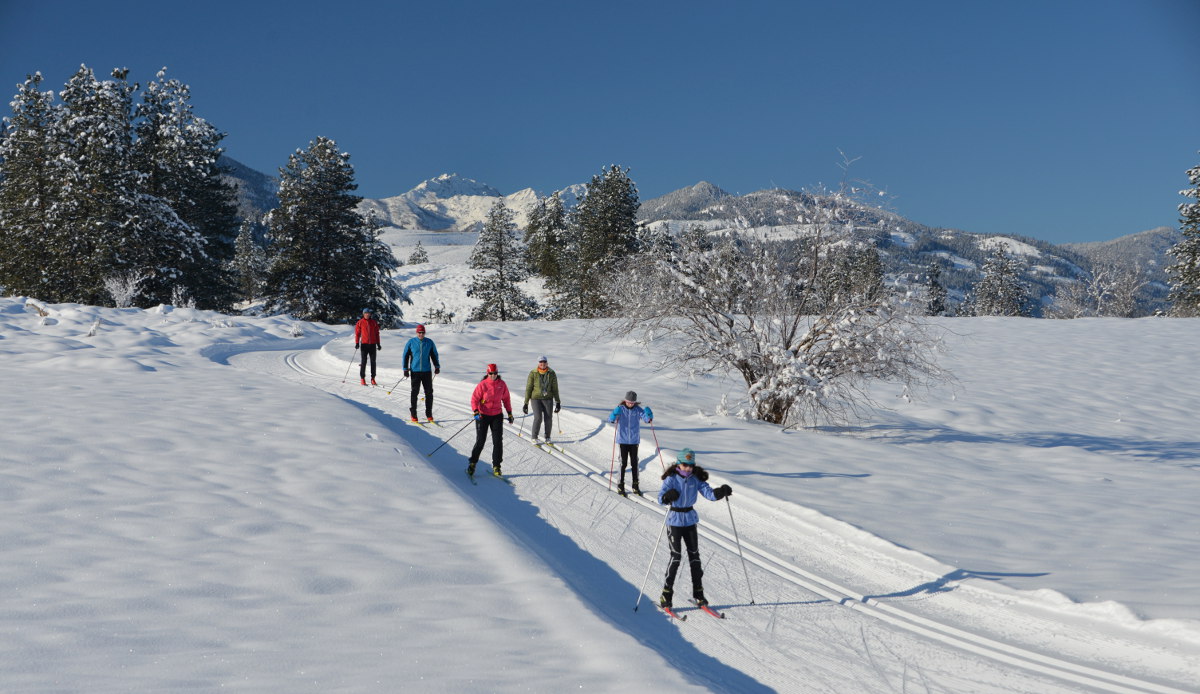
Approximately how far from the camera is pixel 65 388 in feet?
41.3

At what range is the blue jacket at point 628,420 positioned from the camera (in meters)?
10.8

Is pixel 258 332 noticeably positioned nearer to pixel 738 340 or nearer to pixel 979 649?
pixel 738 340

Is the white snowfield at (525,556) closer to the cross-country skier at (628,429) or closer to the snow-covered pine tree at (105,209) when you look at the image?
the cross-country skier at (628,429)

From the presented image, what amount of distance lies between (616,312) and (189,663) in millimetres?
14191

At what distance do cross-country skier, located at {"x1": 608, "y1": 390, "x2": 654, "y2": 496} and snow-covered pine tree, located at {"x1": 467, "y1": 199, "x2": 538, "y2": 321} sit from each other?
39952 mm

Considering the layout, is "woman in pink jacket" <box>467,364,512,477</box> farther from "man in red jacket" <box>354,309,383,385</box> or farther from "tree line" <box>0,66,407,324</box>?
"tree line" <box>0,66,407,324</box>

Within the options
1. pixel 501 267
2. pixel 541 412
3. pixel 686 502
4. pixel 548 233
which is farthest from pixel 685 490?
pixel 548 233

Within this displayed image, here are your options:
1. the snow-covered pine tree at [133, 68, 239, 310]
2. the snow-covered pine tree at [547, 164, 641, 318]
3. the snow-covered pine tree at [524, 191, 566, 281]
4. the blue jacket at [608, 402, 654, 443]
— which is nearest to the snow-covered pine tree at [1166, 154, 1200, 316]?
the snow-covered pine tree at [547, 164, 641, 318]

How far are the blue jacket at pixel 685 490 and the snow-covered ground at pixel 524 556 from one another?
15.4 inches

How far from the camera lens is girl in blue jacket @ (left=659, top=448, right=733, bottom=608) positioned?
22.9 ft

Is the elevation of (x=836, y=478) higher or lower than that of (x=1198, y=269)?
lower

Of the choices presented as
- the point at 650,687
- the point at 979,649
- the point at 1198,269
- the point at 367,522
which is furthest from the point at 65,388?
the point at 1198,269

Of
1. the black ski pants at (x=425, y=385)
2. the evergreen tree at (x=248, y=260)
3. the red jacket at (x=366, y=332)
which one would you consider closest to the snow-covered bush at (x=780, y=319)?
the black ski pants at (x=425, y=385)

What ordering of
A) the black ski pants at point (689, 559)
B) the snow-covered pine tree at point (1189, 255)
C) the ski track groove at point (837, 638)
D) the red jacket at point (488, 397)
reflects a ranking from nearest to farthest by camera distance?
the ski track groove at point (837, 638), the black ski pants at point (689, 559), the red jacket at point (488, 397), the snow-covered pine tree at point (1189, 255)
